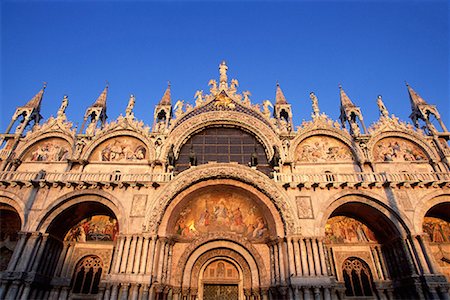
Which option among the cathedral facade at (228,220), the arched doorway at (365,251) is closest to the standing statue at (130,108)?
the cathedral facade at (228,220)

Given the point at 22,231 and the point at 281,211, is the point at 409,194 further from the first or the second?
the point at 22,231

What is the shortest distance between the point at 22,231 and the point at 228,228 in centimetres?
1065

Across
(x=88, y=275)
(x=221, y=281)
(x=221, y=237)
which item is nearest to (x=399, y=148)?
(x=221, y=237)

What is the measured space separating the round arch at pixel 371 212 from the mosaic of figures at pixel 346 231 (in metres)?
0.89

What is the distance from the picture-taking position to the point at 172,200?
14.3 m

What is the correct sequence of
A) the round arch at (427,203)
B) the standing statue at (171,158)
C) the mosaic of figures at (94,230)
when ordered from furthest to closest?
the standing statue at (171,158)
the mosaic of figures at (94,230)
the round arch at (427,203)

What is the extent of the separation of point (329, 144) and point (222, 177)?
329 inches

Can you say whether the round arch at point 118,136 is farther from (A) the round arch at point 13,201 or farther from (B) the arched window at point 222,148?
(A) the round arch at point 13,201

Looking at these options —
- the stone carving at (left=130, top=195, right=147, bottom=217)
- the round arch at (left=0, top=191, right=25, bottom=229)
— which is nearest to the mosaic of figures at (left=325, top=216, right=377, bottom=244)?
the stone carving at (left=130, top=195, right=147, bottom=217)

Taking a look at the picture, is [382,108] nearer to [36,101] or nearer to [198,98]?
[198,98]

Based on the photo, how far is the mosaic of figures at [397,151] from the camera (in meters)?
17.4

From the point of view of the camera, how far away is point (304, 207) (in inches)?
549

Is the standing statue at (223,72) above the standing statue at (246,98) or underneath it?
above

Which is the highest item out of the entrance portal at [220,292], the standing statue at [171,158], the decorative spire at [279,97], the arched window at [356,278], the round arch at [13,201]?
the decorative spire at [279,97]
